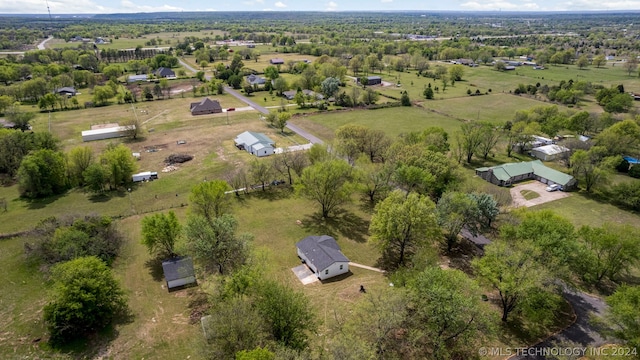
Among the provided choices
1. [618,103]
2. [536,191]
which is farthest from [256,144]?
[618,103]

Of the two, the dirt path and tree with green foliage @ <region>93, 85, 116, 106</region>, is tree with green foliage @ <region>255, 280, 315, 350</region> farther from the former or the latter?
tree with green foliage @ <region>93, 85, 116, 106</region>

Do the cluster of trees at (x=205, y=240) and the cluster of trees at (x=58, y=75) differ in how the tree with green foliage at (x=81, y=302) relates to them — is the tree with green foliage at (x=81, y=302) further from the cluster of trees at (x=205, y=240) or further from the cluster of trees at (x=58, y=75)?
the cluster of trees at (x=58, y=75)

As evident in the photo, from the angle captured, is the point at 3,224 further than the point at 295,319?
Yes

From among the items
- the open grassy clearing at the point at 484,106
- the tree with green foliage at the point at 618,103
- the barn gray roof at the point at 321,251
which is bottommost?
the barn gray roof at the point at 321,251

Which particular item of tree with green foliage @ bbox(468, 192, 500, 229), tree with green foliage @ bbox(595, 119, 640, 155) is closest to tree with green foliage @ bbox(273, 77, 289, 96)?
tree with green foliage @ bbox(595, 119, 640, 155)

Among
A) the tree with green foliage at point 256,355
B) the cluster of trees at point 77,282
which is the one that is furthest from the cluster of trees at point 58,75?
the tree with green foliage at point 256,355

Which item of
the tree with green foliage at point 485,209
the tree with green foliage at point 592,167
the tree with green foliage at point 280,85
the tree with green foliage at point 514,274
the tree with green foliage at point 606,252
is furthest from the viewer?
the tree with green foliage at point 280,85

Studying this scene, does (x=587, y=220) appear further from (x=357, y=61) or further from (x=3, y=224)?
(x=357, y=61)

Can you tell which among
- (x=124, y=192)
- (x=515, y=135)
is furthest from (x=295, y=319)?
(x=515, y=135)
